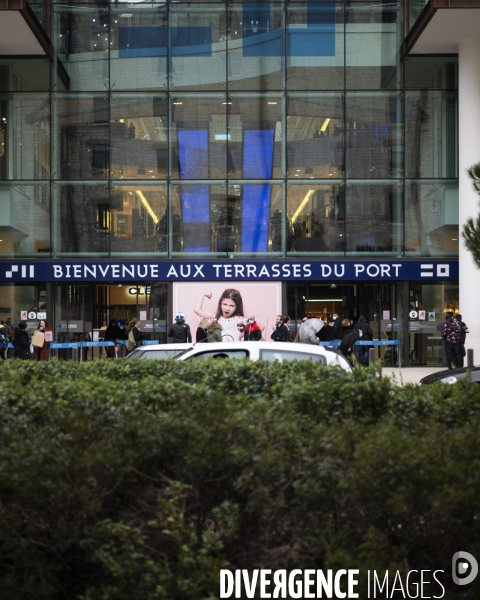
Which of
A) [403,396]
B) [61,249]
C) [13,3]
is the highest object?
[13,3]

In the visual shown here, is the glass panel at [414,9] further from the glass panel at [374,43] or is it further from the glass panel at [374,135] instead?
the glass panel at [374,135]

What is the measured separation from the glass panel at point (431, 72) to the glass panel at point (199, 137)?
6.13m

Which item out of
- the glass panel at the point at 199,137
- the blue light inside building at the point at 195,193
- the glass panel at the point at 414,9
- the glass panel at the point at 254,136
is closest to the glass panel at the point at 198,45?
the glass panel at the point at 199,137

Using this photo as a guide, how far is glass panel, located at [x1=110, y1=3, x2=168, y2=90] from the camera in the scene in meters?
30.5

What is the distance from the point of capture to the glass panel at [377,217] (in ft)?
99.9

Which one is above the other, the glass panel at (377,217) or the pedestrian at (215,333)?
the glass panel at (377,217)

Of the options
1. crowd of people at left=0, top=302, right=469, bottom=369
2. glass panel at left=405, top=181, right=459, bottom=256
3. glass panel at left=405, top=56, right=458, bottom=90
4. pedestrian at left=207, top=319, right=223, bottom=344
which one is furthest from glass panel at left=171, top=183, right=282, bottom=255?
pedestrian at left=207, top=319, right=223, bottom=344

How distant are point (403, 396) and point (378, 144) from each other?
80.1 feet

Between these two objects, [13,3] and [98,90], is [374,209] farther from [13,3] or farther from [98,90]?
[13,3]

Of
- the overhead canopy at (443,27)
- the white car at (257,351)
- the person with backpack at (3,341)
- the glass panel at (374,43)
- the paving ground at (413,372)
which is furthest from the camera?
the glass panel at (374,43)

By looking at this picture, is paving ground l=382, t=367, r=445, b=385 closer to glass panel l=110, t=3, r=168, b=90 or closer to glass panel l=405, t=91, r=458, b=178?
glass panel l=405, t=91, r=458, b=178

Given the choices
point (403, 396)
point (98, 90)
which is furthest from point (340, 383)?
point (98, 90)

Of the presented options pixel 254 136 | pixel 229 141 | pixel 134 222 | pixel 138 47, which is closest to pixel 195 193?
pixel 229 141

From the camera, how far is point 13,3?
27.0 metres
